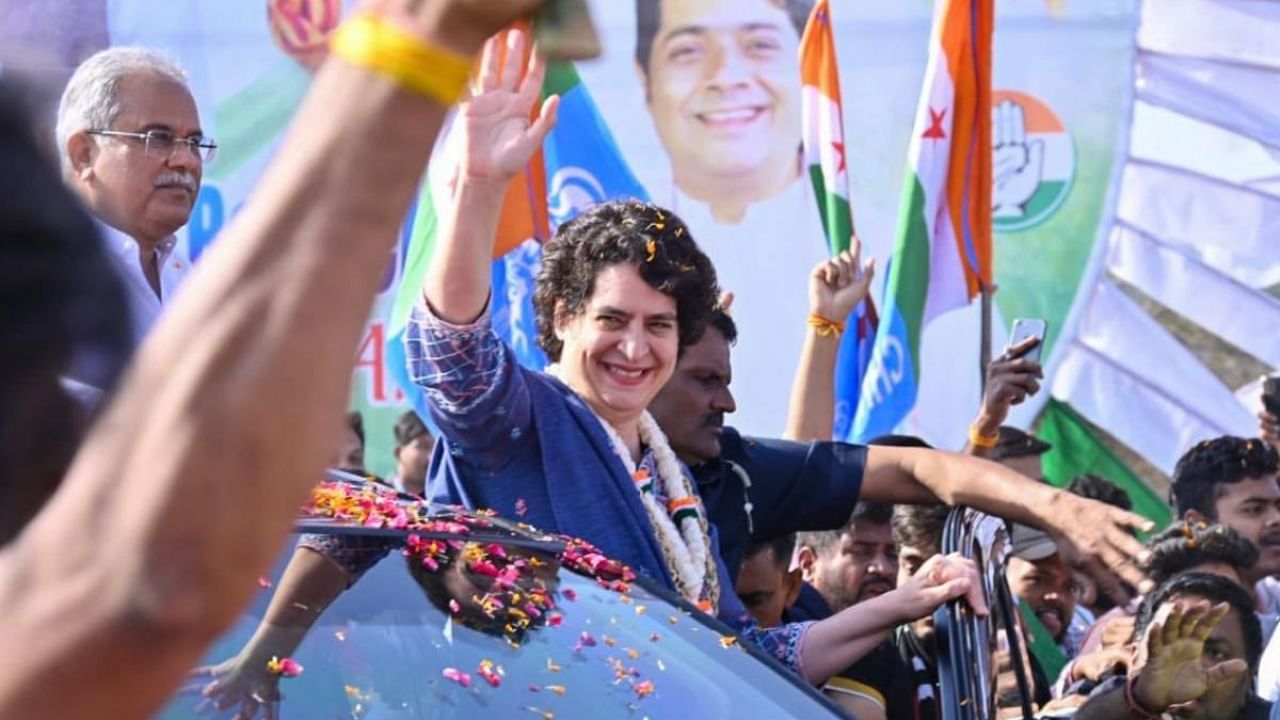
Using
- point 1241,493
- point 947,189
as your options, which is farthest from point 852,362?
point 1241,493

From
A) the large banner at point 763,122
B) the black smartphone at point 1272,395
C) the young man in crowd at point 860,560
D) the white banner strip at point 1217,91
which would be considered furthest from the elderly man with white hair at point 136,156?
the white banner strip at point 1217,91

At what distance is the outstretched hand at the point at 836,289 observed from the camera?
19.1 feet

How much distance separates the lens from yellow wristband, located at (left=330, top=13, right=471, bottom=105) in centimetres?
108

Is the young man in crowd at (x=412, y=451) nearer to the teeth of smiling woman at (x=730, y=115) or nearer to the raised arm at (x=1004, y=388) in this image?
the teeth of smiling woman at (x=730, y=115)

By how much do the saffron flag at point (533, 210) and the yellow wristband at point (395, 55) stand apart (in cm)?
560

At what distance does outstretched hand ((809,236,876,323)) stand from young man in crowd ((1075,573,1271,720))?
1439 millimetres

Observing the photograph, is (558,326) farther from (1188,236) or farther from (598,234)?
(1188,236)

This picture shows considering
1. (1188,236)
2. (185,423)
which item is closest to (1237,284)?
(1188,236)

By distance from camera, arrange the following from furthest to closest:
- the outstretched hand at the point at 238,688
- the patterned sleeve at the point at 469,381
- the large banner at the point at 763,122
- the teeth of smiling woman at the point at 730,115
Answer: the teeth of smiling woman at the point at 730,115
the large banner at the point at 763,122
the patterned sleeve at the point at 469,381
the outstretched hand at the point at 238,688

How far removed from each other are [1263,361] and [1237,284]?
1.21 feet

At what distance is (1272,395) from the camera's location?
7.83m

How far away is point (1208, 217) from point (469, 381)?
6.17 m

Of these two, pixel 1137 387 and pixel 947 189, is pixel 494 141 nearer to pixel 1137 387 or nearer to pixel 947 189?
pixel 947 189

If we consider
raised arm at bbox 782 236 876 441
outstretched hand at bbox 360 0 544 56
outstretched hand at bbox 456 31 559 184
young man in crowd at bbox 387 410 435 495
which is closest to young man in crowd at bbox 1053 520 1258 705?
raised arm at bbox 782 236 876 441
